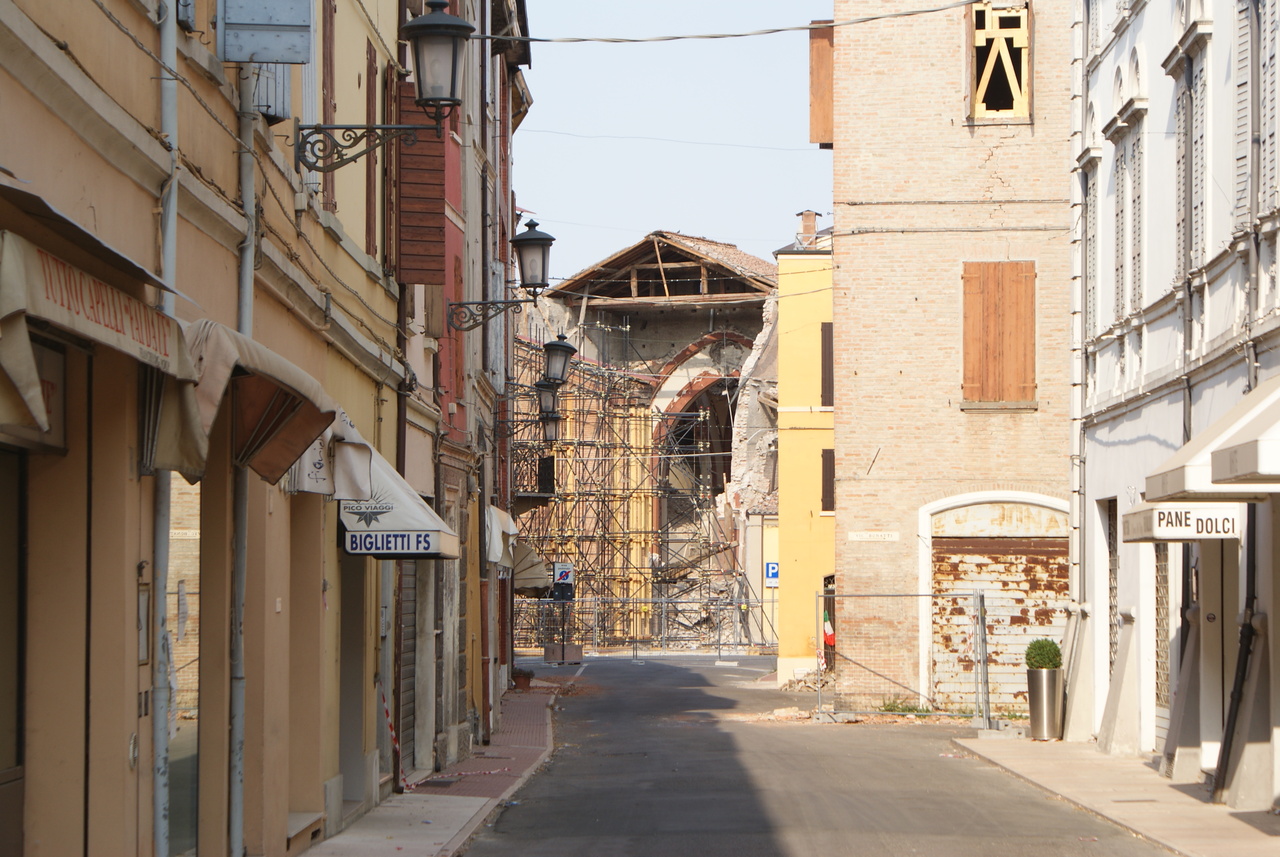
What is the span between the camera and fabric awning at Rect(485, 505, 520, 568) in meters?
22.2

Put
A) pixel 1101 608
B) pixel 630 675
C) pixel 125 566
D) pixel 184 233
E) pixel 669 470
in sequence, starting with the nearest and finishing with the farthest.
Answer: pixel 125 566
pixel 184 233
pixel 1101 608
pixel 630 675
pixel 669 470

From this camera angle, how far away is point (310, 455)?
1089 centimetres

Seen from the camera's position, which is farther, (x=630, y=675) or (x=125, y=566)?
(x=630, y=675)

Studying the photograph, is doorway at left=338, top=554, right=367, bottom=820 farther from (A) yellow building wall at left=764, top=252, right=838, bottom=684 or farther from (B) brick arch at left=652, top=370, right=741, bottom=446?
(B) brick arch at left=652, top=370, right=741, bottom=446

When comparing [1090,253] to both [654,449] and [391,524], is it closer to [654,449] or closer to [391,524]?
[391,524]

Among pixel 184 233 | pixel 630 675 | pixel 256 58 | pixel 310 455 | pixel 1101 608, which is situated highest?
pixel 256 58

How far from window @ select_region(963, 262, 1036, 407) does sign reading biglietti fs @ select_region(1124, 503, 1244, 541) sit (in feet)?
40.1

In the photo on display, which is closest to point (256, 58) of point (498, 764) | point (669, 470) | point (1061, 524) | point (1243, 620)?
point (1243, 620)

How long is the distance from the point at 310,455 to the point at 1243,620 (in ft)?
25.4

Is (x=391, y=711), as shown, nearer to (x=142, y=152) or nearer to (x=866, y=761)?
(x=866, y=761)

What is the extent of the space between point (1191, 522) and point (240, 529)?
27.1 ft

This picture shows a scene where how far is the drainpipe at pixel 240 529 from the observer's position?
30.5 feet

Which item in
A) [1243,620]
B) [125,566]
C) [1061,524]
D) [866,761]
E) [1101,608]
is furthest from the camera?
[1061,524]

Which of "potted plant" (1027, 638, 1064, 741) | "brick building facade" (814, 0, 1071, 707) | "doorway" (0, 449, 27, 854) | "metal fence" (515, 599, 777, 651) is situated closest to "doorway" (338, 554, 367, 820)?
"doorway" (0, 449, 27, 854)
